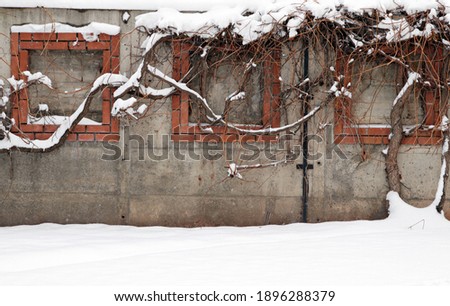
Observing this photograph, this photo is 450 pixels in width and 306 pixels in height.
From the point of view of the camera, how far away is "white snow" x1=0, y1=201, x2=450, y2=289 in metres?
3.31

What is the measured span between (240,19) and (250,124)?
1073 mm

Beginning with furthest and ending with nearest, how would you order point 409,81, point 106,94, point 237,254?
1. point 106,94
2. point 409,81
3. point 237,254

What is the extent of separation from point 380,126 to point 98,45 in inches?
119

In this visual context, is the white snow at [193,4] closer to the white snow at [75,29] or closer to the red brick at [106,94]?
the white snow at [75,29]

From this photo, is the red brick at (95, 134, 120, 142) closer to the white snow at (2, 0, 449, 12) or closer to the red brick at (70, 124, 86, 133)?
the red brick at (70, 124, 86, 133)

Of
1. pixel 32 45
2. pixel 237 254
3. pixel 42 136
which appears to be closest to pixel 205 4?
pixel 32 45

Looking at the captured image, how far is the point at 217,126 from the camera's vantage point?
5.23 m

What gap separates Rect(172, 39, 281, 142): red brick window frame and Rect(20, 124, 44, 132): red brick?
139 centimetres

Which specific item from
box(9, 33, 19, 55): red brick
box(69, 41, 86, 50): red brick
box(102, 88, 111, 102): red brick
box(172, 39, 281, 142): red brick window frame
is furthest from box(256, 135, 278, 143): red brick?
box(9, 33, 19, 55): red brick

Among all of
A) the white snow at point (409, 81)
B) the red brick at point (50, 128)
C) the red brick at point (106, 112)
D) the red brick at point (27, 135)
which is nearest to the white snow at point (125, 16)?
the red brick at point (106, 112)

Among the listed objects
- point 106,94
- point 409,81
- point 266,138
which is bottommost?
point 266,138

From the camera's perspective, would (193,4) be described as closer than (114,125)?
Yes

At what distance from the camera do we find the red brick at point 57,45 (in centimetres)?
518

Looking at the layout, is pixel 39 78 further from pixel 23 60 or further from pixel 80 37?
pixel 80 37
